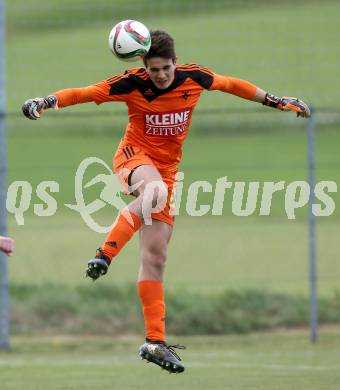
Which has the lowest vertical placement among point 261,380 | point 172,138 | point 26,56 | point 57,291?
point 261,380

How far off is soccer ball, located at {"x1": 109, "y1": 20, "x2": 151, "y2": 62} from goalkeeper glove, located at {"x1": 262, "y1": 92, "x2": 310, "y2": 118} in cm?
128

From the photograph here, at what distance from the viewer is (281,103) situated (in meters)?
10.3

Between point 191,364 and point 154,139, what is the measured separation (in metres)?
3.18

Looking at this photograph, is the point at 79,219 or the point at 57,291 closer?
the point at 57,291

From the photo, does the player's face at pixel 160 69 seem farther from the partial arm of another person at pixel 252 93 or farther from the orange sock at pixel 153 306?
the orange sock at pixel 153 306

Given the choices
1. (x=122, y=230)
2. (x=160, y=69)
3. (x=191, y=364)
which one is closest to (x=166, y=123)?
(x=160, y=69)

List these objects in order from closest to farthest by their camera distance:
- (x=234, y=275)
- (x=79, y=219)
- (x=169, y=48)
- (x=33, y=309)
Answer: (x=169, y=48), (x=33, y=309), (x=234, y=275), (x=79, y=219)

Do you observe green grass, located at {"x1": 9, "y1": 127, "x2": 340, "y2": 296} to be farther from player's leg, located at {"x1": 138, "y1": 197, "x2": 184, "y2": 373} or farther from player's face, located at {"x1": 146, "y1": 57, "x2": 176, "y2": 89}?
player's face, located at {"x1": 146, "y1": 57, "x2": 176, "y2": 89}

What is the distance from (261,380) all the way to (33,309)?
14.6ft

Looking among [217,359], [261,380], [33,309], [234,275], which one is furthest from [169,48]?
[234,275]

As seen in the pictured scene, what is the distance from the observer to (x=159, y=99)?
9.98 metres

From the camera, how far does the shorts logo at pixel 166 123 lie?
10.1 m

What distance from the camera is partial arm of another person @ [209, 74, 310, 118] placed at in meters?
10.2

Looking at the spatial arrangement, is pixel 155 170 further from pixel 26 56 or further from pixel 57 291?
pixel 26 56
